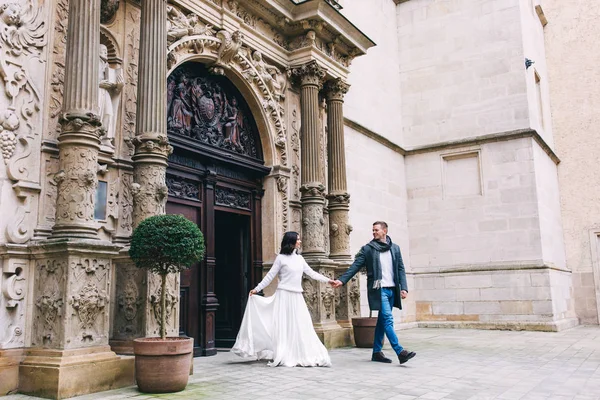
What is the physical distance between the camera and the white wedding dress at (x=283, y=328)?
691 centimetres

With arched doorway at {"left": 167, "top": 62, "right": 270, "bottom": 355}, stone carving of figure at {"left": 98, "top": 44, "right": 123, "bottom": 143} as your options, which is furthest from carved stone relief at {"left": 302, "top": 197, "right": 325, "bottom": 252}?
stone carving of figure at {"left": 98, "top": 44, "right": 123, "bottom": 143}

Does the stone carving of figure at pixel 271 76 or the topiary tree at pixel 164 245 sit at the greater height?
the stone carving of figure at pixel 271 76

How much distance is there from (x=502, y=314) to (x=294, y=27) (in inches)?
331

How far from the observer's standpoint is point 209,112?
8.67m

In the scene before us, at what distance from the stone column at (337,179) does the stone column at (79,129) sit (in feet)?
17.7

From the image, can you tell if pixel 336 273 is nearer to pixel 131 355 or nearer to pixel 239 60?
pixel 239 60

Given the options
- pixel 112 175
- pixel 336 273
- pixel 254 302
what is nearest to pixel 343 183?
pixel 336 273

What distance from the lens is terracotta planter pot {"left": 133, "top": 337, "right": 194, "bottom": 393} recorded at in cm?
510

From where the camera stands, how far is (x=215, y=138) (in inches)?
347

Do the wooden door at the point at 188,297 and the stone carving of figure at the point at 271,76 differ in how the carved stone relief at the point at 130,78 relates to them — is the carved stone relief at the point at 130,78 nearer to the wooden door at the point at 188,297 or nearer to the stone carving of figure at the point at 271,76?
the wooden door at the point at 188,297

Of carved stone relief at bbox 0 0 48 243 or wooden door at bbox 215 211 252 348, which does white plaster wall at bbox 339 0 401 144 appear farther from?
carved stone relief at bbox 0 0 48 243

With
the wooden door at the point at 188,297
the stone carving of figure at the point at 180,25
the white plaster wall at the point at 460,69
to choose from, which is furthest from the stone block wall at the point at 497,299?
the stone carving of figure at the point at 180,25

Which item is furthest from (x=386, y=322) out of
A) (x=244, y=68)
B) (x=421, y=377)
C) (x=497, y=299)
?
(x=497, y=299)

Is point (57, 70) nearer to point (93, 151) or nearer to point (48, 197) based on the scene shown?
point (93, 151)
